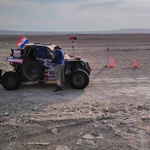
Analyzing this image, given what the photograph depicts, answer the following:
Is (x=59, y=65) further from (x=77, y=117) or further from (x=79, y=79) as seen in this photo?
(x=77, y=117)

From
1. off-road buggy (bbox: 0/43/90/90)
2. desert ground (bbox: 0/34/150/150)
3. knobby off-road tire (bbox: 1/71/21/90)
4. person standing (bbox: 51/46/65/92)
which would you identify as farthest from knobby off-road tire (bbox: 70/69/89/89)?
knobby off-road tire (bbox: 1/71/21/90)

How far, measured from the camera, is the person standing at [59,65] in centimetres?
940

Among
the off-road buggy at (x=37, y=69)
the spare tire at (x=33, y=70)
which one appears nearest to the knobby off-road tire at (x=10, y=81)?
the off-road buggy at (x=37, y=69)

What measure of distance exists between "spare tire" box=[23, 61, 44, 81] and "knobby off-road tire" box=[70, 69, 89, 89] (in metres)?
1.24

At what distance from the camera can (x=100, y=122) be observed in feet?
20.6

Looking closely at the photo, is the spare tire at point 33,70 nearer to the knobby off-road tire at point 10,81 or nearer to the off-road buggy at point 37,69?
the off-road buggy at point 37,69

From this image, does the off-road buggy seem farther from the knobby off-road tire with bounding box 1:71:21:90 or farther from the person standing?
the person standing

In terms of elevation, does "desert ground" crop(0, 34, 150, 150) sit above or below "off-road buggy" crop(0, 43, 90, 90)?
below

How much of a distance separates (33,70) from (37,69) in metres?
0.17

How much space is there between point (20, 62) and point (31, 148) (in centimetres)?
541

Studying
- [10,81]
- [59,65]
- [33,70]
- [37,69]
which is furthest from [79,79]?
[10,81]

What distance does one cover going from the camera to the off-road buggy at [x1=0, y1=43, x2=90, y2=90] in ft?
32.3

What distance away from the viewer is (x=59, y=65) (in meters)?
9.52

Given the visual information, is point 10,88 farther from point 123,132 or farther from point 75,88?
point 123,132
